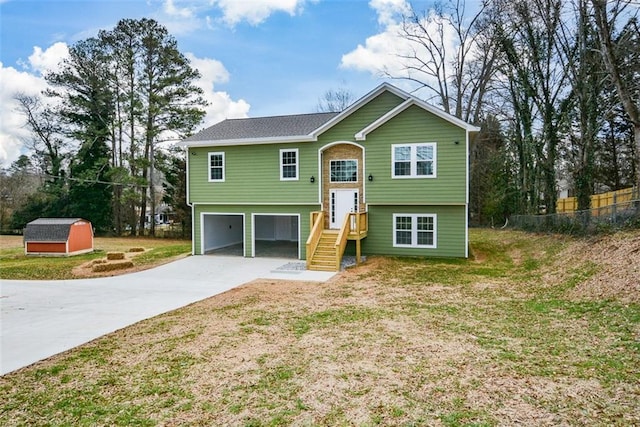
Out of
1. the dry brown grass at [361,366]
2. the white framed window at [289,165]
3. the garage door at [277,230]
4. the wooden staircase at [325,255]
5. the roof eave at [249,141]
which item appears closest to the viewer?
the dry brown grass at [361,366]

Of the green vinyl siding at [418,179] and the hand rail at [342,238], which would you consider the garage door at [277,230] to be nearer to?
the hand rail at [342,238]

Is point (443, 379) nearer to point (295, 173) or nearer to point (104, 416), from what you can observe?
point (104, 416)

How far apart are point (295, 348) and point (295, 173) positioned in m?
10.7

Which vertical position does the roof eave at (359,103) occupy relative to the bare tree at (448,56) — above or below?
below

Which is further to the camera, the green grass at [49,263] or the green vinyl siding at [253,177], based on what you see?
the green vinyl siding at [253,177]

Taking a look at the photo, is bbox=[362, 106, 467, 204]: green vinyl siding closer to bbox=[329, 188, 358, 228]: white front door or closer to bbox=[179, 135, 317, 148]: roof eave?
bbox=[329, 188, 358, 228]: white front door

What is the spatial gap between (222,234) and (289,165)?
5736mm

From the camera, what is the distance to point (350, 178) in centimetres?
1541

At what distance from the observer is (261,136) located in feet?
52.5

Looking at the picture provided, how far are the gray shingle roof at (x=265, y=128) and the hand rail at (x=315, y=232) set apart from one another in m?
3.43

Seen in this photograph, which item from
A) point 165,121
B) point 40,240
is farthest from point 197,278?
point 165,121

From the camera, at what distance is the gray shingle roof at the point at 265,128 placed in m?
16.3

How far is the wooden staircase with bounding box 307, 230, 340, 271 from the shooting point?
43.6 feet

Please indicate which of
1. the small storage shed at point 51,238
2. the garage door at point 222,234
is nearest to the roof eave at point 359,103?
the garage door at point 222,234
